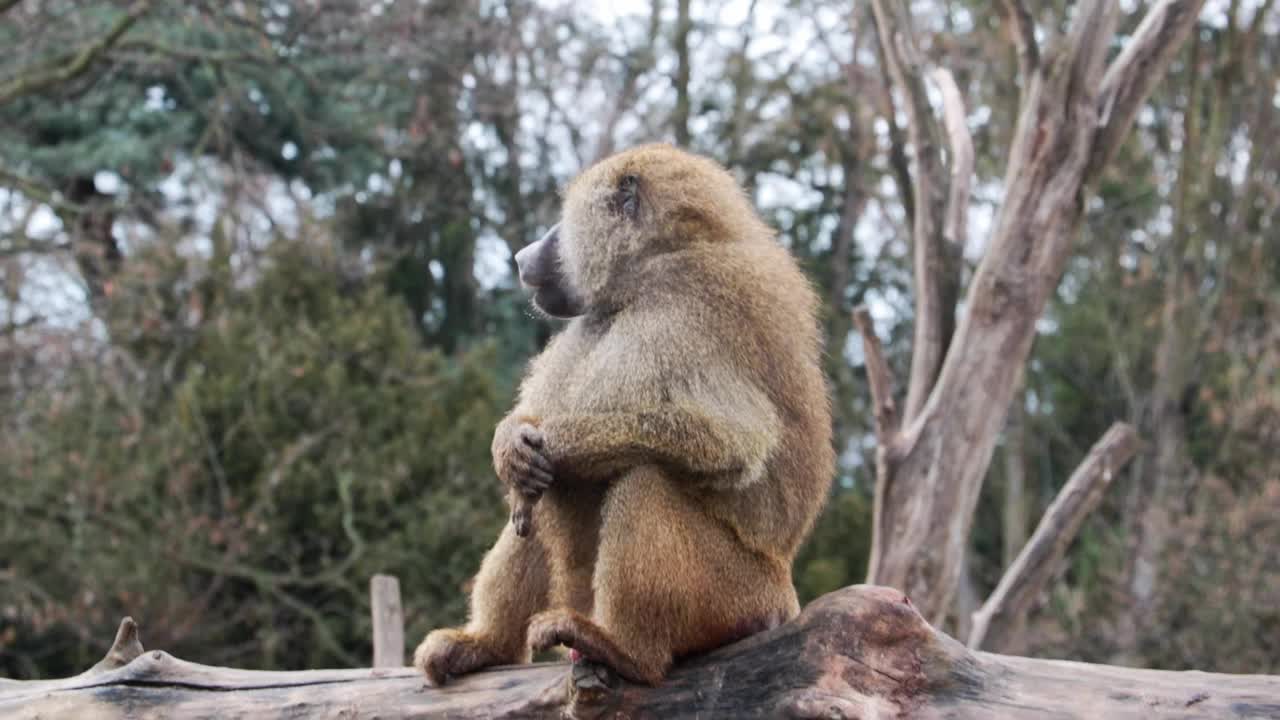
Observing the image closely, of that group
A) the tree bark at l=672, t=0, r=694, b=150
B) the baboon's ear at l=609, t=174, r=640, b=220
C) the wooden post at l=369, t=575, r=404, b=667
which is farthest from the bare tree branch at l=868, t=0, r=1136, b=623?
the tree bark at l=672, t=0, r=694, b=150

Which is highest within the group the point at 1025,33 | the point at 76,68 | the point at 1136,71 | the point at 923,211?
the point at 76,68

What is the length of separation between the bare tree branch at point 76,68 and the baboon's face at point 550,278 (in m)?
5.20

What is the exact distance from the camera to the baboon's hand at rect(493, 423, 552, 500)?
3.40 meters

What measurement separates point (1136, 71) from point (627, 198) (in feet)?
9.62

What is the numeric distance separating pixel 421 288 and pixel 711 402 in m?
12.1

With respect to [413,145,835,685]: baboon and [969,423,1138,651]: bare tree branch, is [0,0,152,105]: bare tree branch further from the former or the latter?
[969,423,1138,651]: bare tree branch

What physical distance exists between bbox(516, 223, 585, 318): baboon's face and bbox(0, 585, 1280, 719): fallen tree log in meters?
1.05

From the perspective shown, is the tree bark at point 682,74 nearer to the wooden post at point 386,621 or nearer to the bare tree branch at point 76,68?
the bare tree branch at point 76,68

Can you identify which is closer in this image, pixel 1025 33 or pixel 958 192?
pixel 1025 33

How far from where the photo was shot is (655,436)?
11.0 ft

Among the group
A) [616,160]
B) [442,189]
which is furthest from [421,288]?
[616,160]

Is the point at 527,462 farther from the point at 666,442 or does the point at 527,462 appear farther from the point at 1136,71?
the point at 1136,71

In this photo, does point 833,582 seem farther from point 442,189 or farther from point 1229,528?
point 442,189

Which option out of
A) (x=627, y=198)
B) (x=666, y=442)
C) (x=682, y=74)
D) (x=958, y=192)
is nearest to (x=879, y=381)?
(x=958, y=192)
